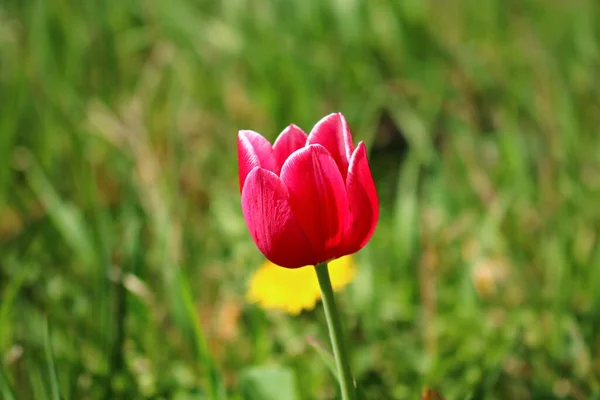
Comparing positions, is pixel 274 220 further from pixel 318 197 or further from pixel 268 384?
pixel 268 384

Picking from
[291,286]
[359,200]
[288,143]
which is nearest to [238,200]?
[291,286]

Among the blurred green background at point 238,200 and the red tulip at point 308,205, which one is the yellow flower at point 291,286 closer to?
the blurred green background at point 238,200

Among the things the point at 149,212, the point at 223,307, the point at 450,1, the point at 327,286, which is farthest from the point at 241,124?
the point at 327,286

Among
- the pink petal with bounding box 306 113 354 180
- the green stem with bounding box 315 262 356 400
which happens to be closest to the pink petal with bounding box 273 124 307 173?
the pink petal with bounding box 306 113 354 180

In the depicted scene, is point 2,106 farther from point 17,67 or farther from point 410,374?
point 410,374

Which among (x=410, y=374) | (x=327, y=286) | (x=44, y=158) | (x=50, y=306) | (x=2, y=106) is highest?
(x=2, y=106)

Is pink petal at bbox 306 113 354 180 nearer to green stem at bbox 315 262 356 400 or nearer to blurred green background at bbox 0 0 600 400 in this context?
green stem at bbox 315 262 356 400

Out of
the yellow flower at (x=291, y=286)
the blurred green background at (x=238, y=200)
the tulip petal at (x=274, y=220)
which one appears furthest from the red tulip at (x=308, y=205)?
the yellow flower at (x=291, y=286)
